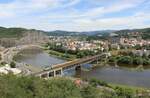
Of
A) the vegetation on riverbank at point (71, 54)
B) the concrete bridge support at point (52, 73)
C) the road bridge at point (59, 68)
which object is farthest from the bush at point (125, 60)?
the concrete bridge support at point (52, 73)

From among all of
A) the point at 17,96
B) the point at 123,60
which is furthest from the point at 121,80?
the point at 17,96

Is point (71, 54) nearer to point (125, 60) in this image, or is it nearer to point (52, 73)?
point (125, 60)

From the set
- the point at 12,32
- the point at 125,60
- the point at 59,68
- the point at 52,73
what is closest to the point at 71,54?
the point at 125,60

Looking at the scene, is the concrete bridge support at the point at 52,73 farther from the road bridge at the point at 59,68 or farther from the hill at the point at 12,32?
the hill at the point at 12,32

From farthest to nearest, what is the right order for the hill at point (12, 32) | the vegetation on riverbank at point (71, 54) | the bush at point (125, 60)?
1. the hill at point (12, 32)
2. the vegetation on riverbank at point (71, 54)
3. the bush at point (125, 60)

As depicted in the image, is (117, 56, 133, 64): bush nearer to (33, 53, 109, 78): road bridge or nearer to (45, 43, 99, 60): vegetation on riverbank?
(33, 53, 109, 78): road bridge

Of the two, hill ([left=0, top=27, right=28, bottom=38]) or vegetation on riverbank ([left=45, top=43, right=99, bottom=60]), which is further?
hill ([left=0, top=27, right=28, bottom=38])

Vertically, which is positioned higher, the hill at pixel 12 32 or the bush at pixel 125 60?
the hill at pixel 12 32

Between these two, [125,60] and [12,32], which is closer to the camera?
[125,60]

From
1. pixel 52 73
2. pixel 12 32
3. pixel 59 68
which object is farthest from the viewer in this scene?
pixel 12 32

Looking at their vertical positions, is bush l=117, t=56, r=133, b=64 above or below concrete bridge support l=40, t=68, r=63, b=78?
above

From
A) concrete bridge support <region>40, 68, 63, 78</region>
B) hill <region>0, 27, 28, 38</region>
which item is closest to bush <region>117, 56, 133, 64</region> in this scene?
concrete bridge support <region>40, 68, 63, 78</region>

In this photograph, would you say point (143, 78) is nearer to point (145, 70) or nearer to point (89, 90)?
point (145, 70)
